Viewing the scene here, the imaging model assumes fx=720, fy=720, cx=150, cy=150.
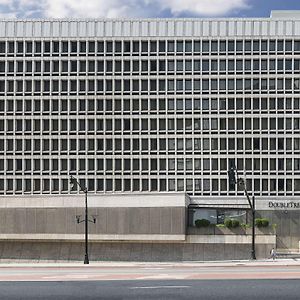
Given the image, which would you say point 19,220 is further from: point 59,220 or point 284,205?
point 284,205

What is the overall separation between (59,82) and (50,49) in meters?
3.70

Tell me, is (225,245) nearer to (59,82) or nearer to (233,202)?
(233,202)

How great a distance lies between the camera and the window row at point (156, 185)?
77.1 meters

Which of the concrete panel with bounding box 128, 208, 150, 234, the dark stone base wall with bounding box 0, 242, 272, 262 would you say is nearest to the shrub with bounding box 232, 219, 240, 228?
the dark stone base wall with bounding box 0, 242, 272, 262

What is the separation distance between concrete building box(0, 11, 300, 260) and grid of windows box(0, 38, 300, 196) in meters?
0.11

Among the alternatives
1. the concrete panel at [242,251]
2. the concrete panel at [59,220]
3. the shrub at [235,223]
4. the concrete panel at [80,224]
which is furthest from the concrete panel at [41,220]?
the concrete panel at [242,251]

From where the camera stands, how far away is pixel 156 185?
7738cm

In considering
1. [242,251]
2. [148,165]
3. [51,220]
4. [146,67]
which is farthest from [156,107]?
[242,251]

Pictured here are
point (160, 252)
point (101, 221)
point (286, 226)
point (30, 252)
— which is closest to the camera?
point (160, 252)

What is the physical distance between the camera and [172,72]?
254 ft

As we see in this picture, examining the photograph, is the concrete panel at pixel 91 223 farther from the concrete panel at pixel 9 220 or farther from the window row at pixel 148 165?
the window row at pixel 148 165

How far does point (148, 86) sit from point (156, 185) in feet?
35.0

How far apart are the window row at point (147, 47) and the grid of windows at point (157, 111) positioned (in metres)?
0.11

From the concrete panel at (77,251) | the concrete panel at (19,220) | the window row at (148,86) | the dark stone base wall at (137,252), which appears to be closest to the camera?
the dark stone base wall at (137,252)
